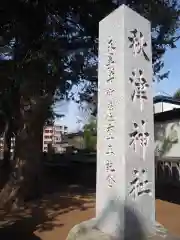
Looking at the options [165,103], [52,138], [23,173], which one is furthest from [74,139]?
[23,173]

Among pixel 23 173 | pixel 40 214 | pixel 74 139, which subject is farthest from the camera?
pixel 74 139

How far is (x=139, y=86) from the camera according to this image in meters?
5.21

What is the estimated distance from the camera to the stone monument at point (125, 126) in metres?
4.91

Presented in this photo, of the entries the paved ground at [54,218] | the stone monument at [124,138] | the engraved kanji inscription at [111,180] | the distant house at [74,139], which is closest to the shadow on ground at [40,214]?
the paved ground at [54,218]

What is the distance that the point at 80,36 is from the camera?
9906 mm

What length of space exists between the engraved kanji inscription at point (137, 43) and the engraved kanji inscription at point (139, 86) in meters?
0.30

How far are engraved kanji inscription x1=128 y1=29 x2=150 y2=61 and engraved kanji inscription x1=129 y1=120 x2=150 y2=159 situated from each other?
108 centimetres

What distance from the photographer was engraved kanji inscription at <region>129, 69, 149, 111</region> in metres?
5.12

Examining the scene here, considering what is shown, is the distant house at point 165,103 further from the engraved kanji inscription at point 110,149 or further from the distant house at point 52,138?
the engraved kanji inscription at point 110,149

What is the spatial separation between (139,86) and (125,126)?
72cm

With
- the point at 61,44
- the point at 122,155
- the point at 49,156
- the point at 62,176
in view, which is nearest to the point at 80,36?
the point at 61,44

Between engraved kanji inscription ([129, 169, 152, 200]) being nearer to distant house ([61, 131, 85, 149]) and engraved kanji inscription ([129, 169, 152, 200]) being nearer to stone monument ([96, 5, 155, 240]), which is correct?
stone monument ([96, 5, 155, 240])

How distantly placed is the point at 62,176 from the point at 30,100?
28.8ft

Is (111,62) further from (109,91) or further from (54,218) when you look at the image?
(54,218)
